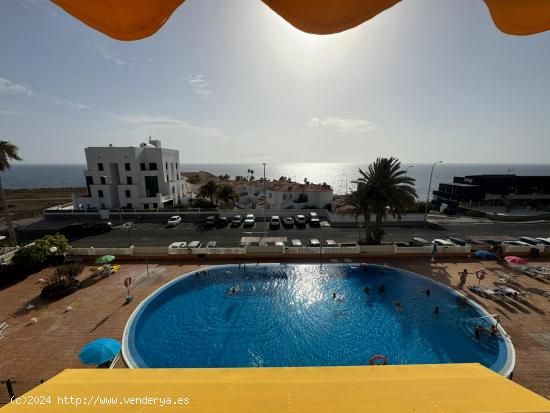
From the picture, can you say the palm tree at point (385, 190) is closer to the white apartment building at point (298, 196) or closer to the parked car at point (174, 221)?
the white apartment building at point (298, 196)

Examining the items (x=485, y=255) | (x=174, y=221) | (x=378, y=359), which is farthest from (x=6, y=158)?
(x=485, y=255)

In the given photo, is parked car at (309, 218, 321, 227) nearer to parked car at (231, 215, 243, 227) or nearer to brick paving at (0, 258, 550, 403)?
parked car at (231, 215, 243, 227)

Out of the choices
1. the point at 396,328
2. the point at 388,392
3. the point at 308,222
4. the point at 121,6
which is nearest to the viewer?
the point at 121,6

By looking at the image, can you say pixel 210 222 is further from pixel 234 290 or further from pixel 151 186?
pixel 234 290

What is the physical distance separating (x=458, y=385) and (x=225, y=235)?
32.5 m

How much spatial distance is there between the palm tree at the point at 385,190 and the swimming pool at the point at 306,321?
690cm

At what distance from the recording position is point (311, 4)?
2.07 m

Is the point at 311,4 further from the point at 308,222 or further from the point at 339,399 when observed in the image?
the point at 308,222

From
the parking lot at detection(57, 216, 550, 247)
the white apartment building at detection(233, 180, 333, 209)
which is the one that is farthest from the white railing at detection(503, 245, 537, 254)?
the white apartment building at detection(233, 180, 333, 209)

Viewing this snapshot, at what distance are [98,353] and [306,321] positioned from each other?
11.7 m

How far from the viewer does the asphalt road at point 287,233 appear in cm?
3188

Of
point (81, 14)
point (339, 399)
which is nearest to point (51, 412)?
point (339, 399)

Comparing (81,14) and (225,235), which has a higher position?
(81,14)

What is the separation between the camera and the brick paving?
462 inches
